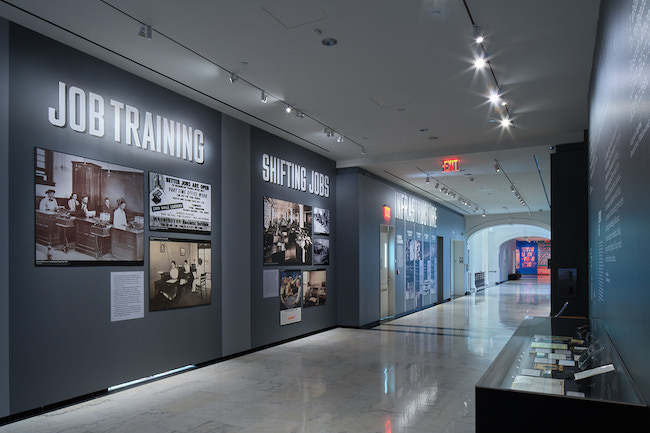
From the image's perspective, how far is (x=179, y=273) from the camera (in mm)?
6215

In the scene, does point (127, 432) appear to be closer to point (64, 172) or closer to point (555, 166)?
point (64, 172)

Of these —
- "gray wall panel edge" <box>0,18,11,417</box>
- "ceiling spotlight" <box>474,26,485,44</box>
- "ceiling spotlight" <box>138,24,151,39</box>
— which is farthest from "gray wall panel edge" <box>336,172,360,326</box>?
"gray wall panel edge" <box>0,18,11,417</box>

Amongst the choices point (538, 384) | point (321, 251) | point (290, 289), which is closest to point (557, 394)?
point (538, 384)

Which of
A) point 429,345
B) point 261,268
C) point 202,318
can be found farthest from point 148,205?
point 429,345

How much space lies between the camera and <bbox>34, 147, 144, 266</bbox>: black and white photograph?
467 cm

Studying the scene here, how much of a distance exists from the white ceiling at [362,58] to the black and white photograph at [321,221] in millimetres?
1729

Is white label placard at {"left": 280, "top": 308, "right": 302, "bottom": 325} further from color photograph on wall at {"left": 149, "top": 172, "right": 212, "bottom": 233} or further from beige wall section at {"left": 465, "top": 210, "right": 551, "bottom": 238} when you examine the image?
beige wall section at {"left": 465, "top": 210, "right": 551, "bottom": 238}

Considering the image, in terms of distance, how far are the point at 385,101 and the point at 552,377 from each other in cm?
502

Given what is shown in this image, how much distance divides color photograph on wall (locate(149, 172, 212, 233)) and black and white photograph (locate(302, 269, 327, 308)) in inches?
119

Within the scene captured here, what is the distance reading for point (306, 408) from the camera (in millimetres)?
4758

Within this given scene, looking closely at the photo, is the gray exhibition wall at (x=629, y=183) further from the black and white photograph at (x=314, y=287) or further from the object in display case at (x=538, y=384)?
the black and white photograph at (x=314, y=287)

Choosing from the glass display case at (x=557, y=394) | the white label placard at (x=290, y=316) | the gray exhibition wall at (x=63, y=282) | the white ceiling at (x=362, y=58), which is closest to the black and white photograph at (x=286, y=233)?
the white label placard at (x=290, y=316)

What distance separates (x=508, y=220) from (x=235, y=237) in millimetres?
17457

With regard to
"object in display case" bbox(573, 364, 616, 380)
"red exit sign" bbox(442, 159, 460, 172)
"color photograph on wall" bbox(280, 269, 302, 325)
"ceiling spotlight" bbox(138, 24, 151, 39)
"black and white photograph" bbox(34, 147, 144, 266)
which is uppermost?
"ceiling spotlight" bbox(138, 24, 151, 39)
